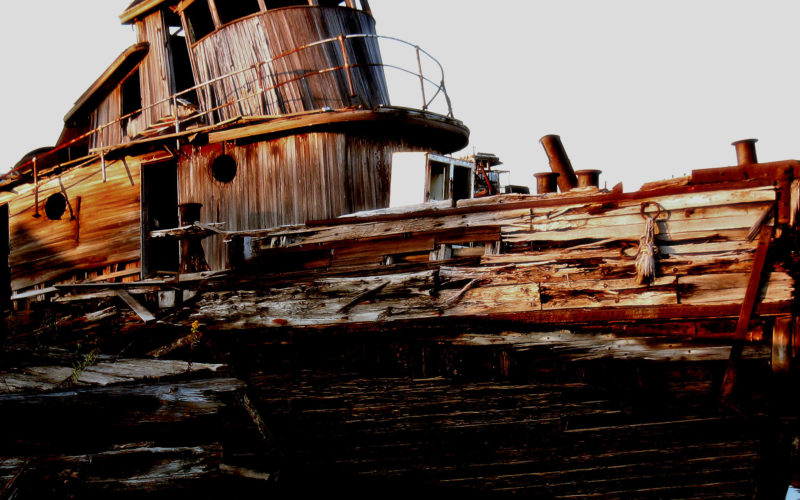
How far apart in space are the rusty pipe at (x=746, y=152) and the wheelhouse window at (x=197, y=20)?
385 inches

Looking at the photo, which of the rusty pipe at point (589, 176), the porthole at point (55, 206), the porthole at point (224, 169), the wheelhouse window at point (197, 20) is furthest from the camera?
the porthole at point (55, 206)

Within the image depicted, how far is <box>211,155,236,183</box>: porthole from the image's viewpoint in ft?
34.4

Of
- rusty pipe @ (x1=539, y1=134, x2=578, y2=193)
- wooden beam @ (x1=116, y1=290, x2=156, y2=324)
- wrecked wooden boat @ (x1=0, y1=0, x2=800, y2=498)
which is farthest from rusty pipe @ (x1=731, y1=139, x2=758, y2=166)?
wooden beam @ (x1=116, y1=290, x2=156, y2=324)

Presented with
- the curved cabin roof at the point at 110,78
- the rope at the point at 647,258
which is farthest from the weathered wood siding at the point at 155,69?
the rope at the point at 647,258

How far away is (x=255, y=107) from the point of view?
10.5 metres

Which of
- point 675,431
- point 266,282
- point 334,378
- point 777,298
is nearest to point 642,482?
point 675,431

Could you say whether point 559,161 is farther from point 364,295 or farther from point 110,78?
point 110,78

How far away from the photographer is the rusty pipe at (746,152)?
6.04m

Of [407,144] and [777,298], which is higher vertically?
[407,144]

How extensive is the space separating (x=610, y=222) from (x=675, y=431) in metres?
1.91

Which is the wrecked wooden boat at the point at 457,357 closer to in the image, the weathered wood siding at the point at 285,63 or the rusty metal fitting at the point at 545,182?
the rusty metal fitting at the point at 545,182

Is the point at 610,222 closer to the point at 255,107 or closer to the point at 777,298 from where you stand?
the point at 777,298

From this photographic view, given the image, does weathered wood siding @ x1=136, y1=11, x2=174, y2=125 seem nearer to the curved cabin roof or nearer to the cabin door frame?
the curved cabin roof

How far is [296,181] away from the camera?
9.62 m
